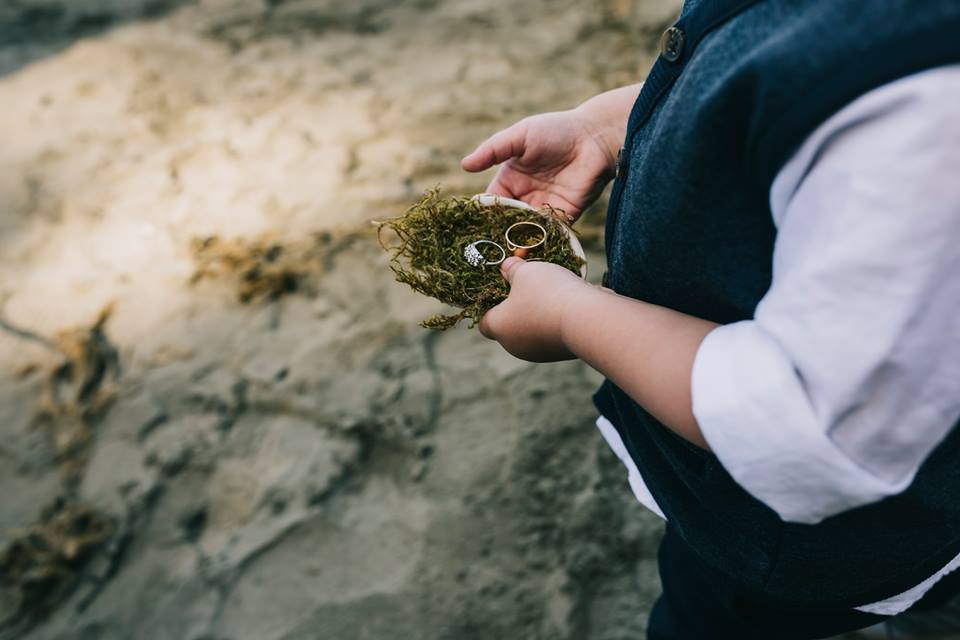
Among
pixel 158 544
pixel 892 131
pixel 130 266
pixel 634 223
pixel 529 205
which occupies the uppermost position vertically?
pixel 892 131

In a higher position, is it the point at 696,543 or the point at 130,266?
the point at 696,543

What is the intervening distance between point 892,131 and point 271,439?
4.93ft

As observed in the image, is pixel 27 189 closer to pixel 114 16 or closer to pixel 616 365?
pixel 114 16

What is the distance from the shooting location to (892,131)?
17.4 inches

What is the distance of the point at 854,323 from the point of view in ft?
1.56

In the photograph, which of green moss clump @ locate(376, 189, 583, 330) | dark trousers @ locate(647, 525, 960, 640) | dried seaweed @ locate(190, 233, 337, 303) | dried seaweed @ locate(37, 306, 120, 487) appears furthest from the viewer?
dried seaweed @ locate(190, 233, 337, 303)

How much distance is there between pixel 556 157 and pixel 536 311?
365mm

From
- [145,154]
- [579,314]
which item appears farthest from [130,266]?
[579,314]

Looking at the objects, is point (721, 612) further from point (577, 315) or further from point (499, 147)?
point (499, 147)

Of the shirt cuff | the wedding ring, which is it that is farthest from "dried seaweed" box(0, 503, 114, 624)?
the shirt cuff

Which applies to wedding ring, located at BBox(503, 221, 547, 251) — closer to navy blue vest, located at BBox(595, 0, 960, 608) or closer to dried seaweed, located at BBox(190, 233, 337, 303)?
navy blue vest, located at BBox(595, 0, 960, 608)

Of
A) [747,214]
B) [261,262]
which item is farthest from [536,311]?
[261,262]

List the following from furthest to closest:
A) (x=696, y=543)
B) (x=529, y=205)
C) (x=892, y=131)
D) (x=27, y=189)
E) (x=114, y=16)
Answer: (x=114, y=16)
(x=27, y=189)
(x=529, y=205)
(x=696, y=543)
(x=892, y=131)

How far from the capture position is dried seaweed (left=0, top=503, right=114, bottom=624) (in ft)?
4.83
